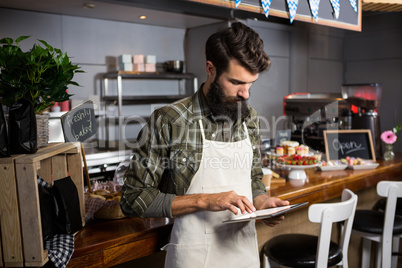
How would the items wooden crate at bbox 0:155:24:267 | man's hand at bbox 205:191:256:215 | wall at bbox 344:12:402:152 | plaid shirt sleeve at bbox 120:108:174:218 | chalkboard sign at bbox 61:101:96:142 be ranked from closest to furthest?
1. wooden crate at bbox 0:155:24:267
2. man's hand at bbox 205:191:256:215
3. plaid shirt sleeve at bbox 120:108:174:218
4. chalkboard sign at bbox 61:101:96:142
5. wall at bbox 344:12:402:152

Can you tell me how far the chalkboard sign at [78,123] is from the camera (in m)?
1.81

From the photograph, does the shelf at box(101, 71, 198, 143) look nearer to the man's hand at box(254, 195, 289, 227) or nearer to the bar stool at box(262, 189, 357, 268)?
the bar stool at box(262, 189, 357, 268)

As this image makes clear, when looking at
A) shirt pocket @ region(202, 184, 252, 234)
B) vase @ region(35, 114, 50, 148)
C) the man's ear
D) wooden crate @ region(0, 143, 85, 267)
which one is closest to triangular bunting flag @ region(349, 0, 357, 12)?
the man's ear

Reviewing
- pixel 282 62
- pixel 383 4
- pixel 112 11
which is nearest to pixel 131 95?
pixel 112 11

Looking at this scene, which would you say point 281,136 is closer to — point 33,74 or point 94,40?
point 94,40

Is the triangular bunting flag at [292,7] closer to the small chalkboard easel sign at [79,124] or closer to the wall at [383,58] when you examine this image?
the small chalkboard easel sign at [79,124]

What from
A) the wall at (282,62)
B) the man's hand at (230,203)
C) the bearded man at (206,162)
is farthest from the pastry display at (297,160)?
the wall at (282,62)

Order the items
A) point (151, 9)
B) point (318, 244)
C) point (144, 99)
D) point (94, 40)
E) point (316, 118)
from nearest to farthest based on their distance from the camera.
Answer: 1. point (318, 244)
2. point (316, 118)
3. point (151, 9)
4. point (94, 40)
5. point (144, 99)

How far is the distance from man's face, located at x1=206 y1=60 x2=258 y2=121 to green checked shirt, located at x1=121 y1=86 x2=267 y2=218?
0.20ft

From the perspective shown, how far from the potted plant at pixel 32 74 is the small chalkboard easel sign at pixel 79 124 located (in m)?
0.24

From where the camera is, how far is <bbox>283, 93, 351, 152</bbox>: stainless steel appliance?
3896mm

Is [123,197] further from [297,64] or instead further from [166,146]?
[297,64]

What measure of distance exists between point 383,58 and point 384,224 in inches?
177

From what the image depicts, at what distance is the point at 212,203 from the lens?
1531 mm
